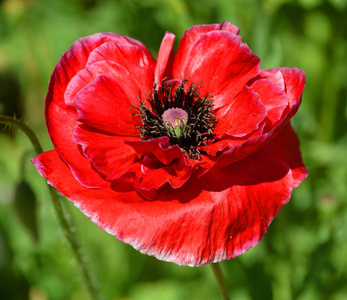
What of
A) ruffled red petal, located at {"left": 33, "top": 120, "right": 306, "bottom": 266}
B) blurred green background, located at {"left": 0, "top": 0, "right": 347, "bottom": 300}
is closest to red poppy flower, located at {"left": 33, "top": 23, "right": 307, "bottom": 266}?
ruffled red petal, located at {"left": 33, "top": 120, "right": 306, "bottom": 266}

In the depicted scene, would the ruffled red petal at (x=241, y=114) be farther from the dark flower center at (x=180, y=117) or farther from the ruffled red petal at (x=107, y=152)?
the ruffled red petal at (x=107, y=152)

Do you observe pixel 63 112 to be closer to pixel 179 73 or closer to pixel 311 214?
pixel 179 73

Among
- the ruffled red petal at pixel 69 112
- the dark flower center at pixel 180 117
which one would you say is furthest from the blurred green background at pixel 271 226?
the dark flower center at pixel 180 117

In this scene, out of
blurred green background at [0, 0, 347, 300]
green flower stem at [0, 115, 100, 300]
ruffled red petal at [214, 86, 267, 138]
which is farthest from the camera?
blurred green background at [0, 0, 347, 300]

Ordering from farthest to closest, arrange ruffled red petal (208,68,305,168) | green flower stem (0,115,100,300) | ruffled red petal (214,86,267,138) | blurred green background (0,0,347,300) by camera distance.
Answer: blurred green background (0,0,347,300), green flower stem (0,115,100,300), ruffled red petal (214,86,267,138), ruffled red petal (208,68,305,168)

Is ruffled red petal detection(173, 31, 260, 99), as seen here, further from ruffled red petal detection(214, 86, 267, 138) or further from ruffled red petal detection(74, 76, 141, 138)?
ruffled red petal detection(74, 76, 141, 138)

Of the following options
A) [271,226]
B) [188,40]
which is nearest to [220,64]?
[188,40]

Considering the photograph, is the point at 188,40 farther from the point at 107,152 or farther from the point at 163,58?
the point at 107,152
